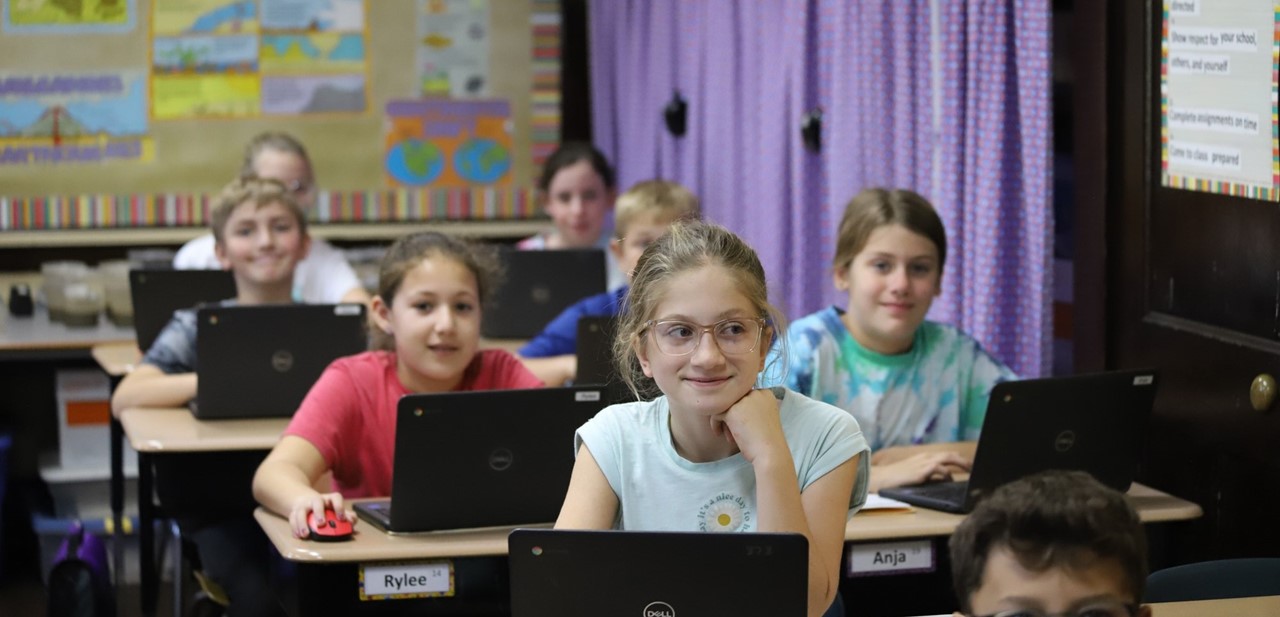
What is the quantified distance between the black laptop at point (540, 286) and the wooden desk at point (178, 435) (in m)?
1.14

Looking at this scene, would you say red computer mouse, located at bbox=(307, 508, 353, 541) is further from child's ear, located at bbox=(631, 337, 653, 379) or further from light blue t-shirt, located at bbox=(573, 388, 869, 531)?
child's ear, located at bbox=(631, 337, 653, 379)

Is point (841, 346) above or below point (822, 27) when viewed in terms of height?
below

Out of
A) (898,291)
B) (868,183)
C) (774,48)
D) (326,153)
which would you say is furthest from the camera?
(326,153)

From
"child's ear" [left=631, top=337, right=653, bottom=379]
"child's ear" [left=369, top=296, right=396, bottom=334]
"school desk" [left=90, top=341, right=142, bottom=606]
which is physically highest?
"child's ear" [left=631, top=337, right=653, bottom=379]

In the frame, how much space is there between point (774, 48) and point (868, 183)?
1.95ft

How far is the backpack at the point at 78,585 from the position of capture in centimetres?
364

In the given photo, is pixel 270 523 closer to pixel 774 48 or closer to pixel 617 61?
pixel 774 48

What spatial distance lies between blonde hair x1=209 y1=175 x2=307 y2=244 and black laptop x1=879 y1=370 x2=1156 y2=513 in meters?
2.00

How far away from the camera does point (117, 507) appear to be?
14.6 feet

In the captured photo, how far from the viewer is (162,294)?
4188 millimetres

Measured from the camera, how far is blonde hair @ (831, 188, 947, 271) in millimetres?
3164

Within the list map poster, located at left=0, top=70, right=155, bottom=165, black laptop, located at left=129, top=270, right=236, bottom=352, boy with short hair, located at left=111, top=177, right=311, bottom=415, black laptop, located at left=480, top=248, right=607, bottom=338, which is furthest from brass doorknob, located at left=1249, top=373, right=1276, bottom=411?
map poster, located at left=0, top=70, right=155, bottom=165

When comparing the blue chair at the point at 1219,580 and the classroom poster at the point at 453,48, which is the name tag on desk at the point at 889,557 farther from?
the classroom poster at the point at 453,48

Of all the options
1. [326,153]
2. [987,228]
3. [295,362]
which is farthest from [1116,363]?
[326,153]
